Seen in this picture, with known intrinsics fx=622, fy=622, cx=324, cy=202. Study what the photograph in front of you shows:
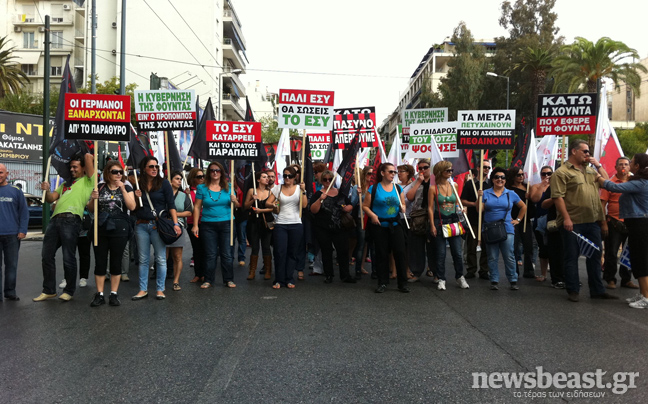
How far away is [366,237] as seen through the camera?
1072 centimetres

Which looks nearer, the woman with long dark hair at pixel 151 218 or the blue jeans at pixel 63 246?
the blue jeans at pixel 63 246

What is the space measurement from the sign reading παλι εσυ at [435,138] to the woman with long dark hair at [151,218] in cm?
607

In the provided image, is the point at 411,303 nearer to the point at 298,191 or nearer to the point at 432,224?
the point at 432,224

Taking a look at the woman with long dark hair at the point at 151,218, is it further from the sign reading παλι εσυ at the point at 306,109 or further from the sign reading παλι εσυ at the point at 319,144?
the sign reading παλι εσυ at the point at 319,144

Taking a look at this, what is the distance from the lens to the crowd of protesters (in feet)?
25.9

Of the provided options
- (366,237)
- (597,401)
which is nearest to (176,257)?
(366,237)

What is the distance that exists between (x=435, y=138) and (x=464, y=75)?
133 feet

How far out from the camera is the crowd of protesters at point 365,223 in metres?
7.88

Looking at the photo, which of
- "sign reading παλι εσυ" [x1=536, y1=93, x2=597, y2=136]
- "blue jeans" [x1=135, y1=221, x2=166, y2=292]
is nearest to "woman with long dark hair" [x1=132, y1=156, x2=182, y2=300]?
"blue jeans" [x1=135, y1=221, x2=166, y2=292]

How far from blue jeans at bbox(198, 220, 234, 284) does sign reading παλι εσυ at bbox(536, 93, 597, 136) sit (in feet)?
20.3

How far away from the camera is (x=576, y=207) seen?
8.05m

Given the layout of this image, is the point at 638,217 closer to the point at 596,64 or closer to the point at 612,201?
the point at 612,201

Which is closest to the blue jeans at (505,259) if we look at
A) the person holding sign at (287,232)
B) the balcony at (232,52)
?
the person holding sign at (287,232)

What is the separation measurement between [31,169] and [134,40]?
1168 inches
